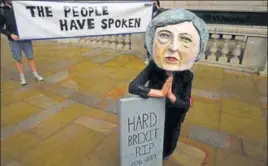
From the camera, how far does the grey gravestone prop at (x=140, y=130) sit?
1472 mm

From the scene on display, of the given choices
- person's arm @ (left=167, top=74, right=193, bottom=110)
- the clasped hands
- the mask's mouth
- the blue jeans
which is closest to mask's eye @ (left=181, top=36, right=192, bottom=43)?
the mask's mouth

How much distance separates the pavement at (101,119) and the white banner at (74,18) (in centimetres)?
96

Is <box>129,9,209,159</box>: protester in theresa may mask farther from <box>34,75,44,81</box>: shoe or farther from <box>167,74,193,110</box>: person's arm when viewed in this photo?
<box>34,75,44,81</box>: shoe

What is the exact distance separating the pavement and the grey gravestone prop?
1.61ft

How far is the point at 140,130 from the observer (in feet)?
5.21

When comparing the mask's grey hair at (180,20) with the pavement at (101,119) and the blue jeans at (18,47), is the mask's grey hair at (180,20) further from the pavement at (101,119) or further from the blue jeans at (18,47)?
the blue jeans at (18,47)

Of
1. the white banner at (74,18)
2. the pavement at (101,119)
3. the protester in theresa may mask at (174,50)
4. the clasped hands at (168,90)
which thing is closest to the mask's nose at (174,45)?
the protester in theresa may mask at (174,50)

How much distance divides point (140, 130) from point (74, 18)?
256 cm

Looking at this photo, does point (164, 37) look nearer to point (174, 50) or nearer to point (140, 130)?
point (174, 50)

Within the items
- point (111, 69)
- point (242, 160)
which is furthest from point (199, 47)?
point (111, 69)

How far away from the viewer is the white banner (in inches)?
125

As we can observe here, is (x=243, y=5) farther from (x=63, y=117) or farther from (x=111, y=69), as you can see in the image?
(x=63, y=117)

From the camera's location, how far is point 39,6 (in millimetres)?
3207

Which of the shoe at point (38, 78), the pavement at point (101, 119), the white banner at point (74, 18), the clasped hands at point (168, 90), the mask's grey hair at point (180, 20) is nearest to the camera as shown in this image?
the mask's grey hair at point (180, 20)
